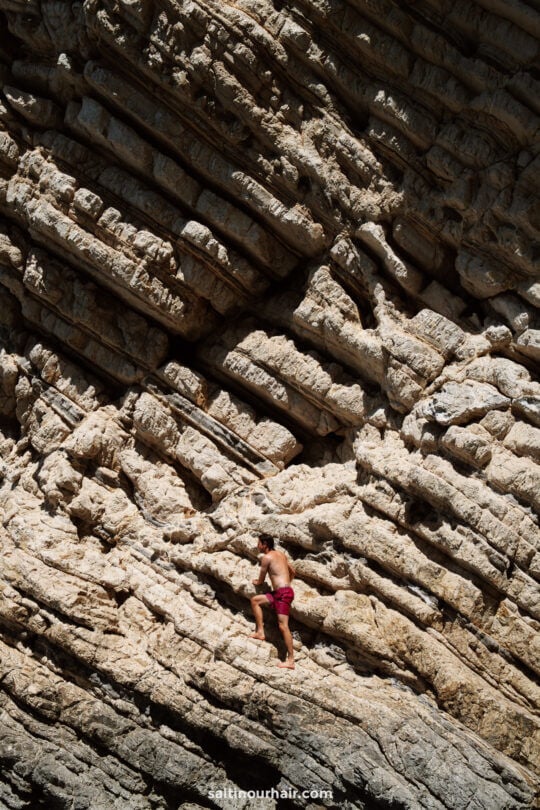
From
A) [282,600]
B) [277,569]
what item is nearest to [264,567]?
[277,569]

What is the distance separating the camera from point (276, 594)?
9.91 metres

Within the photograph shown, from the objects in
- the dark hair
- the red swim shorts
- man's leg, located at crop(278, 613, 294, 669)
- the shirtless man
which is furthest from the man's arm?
man's leg, located at crop(278, 613, 294, 669)

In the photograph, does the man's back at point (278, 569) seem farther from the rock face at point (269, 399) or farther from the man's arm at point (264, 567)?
the rock face at point (269, 399)

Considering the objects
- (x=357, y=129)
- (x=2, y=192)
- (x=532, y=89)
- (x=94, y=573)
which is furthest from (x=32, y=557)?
(x=532, y=89)

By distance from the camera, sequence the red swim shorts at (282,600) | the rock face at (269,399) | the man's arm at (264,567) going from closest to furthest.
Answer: the rock face at (269,399) < the red swim shorts at (282,600) < the man's arm at (264,567)

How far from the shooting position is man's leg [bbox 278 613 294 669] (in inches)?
384

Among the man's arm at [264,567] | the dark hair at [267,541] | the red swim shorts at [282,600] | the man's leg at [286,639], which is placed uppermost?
the dark hair at [267,541]

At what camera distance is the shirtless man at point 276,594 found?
9.84 meters

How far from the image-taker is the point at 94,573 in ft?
35.7

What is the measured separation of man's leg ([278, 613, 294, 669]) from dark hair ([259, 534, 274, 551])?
0.89m

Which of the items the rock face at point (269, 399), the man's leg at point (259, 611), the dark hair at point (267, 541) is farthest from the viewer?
the dark hair at point (267, 541)

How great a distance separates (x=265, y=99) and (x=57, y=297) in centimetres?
432

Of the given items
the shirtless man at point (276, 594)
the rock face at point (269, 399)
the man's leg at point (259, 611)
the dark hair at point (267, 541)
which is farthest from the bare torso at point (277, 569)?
the rock face at point (269, 399)

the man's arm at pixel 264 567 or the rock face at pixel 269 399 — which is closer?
the rock face at pixel 269 399
